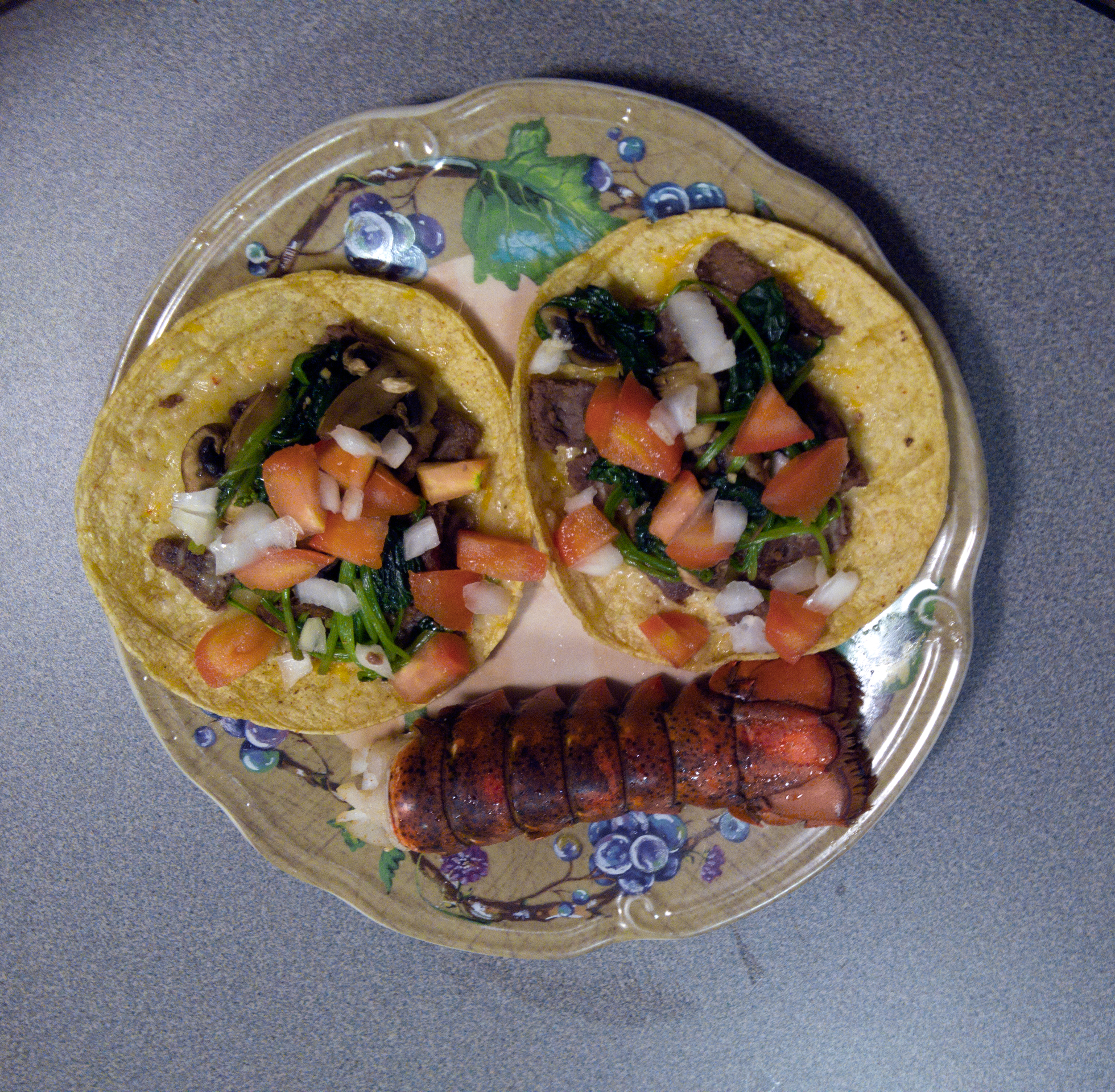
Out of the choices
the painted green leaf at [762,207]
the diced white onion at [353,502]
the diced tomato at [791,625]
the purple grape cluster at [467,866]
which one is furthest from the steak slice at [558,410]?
the purple grape cluster at [467,866]

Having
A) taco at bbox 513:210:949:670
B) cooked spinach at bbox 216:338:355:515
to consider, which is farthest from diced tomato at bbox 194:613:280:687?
taco at bbox 513:210:949:670

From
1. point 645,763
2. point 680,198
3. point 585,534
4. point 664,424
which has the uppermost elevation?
point 680,198

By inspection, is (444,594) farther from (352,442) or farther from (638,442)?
(638,442)

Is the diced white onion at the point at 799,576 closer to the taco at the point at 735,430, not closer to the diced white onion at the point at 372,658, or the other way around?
the taco at the point at 735,430

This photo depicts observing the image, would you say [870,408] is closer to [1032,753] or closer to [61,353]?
[1032,753]

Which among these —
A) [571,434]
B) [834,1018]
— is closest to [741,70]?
[571,434]

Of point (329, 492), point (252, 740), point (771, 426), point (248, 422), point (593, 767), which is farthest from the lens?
point (252, 740)

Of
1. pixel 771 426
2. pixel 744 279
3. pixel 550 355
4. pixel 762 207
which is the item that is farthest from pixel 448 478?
pixel 762 207
